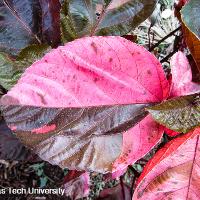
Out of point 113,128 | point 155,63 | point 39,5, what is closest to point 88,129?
point 113,128

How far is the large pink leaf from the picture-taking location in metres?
0.56

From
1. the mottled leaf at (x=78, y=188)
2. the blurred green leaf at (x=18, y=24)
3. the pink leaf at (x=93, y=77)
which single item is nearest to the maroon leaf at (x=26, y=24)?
the blurred green leaf at (x=18, y=24)

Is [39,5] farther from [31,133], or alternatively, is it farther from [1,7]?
[31,133]

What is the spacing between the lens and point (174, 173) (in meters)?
0.59

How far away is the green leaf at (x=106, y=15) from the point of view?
2.22ft

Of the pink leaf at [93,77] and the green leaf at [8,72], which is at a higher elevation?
the pink leaf at [93,77]

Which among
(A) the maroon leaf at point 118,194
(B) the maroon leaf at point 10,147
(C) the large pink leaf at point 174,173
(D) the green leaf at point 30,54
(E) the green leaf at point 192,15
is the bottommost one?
(A) the maroon leaf at point 118,194

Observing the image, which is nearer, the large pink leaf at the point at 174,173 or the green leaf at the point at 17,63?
the large pink leaf at the point at 174,173

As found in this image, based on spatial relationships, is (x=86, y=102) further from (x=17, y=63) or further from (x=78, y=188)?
(x=78, y=188)

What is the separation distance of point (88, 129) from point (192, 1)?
0.24 meters

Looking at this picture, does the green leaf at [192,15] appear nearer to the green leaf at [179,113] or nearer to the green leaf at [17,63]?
the green leaf at [179,113]

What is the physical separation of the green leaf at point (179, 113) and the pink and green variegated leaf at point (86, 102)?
6 centimetres

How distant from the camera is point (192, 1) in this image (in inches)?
22.5

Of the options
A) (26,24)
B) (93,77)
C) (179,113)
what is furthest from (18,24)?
(179,113)
